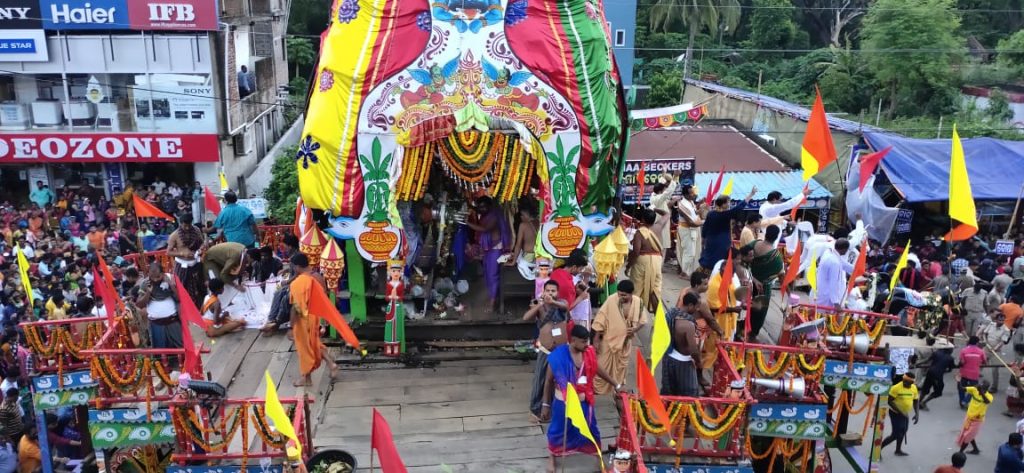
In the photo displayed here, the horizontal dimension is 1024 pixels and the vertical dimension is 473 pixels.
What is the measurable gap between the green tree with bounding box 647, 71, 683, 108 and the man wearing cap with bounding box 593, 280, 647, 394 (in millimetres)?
23746

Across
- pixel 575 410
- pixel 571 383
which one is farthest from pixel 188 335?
pixel 575 410

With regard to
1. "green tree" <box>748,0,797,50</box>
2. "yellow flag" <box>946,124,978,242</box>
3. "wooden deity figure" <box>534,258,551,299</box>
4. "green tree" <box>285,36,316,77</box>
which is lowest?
"wooden deity figure" <box>534,258,551,299</box>

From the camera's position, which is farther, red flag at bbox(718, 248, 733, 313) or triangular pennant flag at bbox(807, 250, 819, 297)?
triangular pennant flag at bbox(807, 250, 819, 297)

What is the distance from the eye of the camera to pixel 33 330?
25.6ft

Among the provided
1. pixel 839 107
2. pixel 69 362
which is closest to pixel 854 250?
pixel 69 362

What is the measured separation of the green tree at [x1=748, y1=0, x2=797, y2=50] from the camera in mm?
36812

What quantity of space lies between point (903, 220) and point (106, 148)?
18.3 m

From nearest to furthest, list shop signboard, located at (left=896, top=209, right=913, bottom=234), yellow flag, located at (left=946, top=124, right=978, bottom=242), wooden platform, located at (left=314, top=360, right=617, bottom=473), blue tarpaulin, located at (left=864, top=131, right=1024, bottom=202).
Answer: wooden platform, located at (left=314, top=360, right=617, bottom=473), yellow flag, located at (left=946, top=124, right=978, bottom=242), blue tarpaulin, located at (left=864, top=131, right=1024, bottom=202), shop signboard, located at (left=896, top=209, right=913, bottom=234)

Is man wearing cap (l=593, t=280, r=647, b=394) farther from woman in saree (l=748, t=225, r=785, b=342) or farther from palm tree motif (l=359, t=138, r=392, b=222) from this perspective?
palm tree motif (l=359, t=138, r=392, b=222)

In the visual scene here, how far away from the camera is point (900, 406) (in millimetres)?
9617

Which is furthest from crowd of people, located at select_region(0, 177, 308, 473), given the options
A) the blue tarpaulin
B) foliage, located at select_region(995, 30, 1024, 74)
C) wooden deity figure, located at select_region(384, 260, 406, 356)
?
foliage, located at select_region(995, 30, 1024, 74)

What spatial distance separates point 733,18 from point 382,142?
2922 centimetres

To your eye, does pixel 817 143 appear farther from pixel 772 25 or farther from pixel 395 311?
pixel 772 25

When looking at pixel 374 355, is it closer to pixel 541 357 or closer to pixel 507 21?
pixel 541 357
